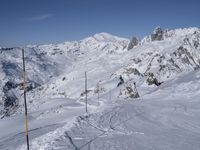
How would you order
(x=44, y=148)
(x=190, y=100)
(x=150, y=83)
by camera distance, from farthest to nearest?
1. (x=150, y=83)
2. (x=190, y=100)
3. (x=44, y=148)

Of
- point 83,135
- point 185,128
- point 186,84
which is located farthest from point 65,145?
point 186,84

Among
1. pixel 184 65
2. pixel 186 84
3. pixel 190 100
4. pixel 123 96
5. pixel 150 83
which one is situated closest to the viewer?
pixel 190 100

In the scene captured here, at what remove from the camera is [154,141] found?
23.5m

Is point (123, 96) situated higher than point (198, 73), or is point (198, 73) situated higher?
point (198, 73)

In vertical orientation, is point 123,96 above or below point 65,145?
below

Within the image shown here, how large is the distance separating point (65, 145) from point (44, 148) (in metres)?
1.65

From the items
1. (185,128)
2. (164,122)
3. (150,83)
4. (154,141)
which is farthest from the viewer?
(150,83)

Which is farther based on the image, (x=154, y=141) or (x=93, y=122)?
(x=93, y=122)

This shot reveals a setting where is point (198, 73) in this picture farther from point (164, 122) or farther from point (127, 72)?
point (127, 72)

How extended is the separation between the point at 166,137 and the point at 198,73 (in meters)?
55.1

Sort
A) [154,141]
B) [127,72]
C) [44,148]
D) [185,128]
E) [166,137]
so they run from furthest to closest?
[127,72] < [185,128] < [166,137] < [154,141] < [44,148]

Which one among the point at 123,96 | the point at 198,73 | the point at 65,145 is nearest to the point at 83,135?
the point at 65,145

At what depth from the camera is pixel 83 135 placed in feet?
80.9

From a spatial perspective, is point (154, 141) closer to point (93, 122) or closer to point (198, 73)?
point (93, 122)
